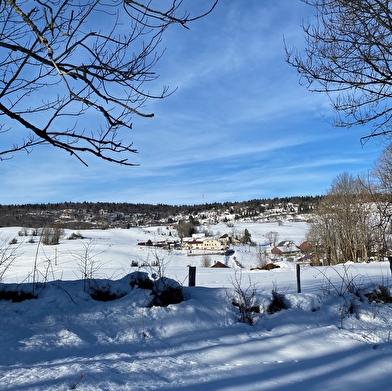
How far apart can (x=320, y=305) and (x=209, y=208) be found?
15792cm

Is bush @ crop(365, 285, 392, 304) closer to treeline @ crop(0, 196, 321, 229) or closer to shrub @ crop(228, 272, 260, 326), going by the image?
shrub @ crop(228, 272, 260, 326)

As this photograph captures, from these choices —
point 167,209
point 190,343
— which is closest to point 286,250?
point 190,343

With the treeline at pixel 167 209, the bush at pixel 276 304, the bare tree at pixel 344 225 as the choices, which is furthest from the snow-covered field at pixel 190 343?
the treeline at pixel 167 209

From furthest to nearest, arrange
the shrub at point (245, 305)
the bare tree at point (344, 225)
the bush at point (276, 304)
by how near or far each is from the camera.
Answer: the bare tree at point (344, 225), the bush at point (276, 304), the shrub at point (245, 305)

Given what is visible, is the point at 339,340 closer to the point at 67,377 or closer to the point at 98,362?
the point at 98,362

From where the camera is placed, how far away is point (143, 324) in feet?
12.9

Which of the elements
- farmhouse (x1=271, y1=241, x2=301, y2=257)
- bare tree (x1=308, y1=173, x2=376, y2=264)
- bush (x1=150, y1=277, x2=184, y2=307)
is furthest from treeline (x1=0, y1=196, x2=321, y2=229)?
bush (x1=150, y1=277, x2=184, y2=307)

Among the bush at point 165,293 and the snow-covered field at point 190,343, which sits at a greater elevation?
the bush at point 165,293

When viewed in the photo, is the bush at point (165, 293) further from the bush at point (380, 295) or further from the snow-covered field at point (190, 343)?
the bush at point (380, 295)

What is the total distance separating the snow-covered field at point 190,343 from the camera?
2686 millimetres

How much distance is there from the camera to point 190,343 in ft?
11.8

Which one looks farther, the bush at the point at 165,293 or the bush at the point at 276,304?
the bush at the point at 276,304

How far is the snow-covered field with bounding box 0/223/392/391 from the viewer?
2686 millimetres

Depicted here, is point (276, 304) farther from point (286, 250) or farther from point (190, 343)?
point (286, 250)
